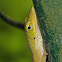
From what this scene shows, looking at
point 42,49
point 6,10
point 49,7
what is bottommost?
point 42,49

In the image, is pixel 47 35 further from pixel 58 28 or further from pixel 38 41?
pixel 38 41

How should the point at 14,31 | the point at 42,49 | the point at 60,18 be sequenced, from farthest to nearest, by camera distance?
the point at 14,31 < the point at 42,49 < the point at 60,18

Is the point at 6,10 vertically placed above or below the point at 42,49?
above

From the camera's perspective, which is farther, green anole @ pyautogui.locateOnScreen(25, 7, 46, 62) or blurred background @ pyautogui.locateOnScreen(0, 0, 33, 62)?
blurred background @ pyautogui.locateOnScreen(0, 0, 33, 62)

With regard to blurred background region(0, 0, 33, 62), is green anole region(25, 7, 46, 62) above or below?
below

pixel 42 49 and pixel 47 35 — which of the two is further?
pixel 42 49

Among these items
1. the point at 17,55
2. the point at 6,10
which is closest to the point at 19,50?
the point at 17,55
